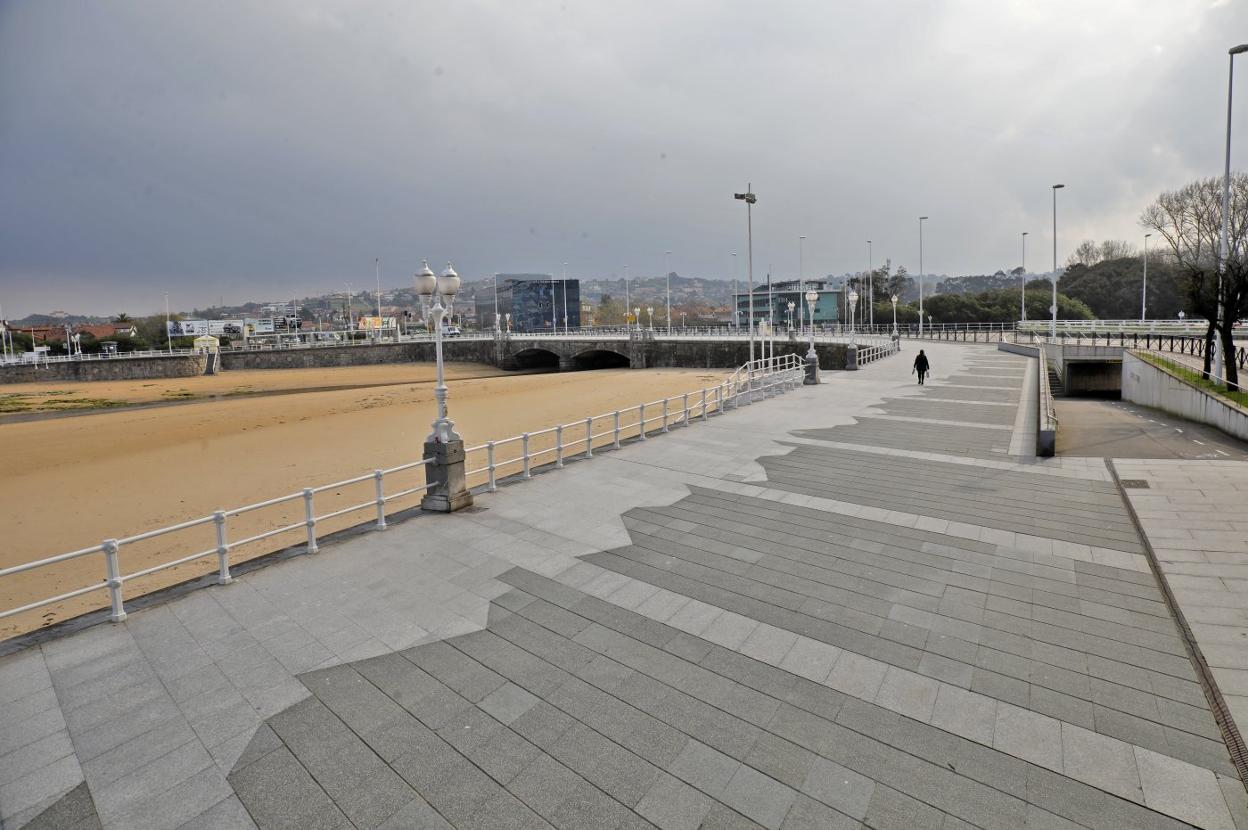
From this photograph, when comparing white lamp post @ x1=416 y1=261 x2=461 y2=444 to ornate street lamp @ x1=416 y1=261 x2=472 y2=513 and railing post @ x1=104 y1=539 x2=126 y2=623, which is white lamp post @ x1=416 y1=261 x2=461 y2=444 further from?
railing post @ x1=104 y1=539 x2=126 y2=623

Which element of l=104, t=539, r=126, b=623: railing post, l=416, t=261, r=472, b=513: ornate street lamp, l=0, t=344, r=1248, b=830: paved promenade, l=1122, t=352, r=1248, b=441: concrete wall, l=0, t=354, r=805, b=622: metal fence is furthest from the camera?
l=1122, t=352, r=1248, b=441: concrete wall

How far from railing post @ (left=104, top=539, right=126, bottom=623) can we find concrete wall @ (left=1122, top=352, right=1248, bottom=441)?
71.4ft

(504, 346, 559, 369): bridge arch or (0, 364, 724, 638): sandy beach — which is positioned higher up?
(504, 346, 559, 369): bridge arch

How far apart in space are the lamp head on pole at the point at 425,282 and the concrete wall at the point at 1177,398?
18670mm

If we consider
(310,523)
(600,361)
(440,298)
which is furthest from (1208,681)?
(600,361)

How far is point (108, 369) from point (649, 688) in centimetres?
8102

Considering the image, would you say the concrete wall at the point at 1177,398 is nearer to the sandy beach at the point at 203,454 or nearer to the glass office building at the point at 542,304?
the sandy beach at the point at 203,454

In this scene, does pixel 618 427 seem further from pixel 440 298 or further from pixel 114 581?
pixel 114 581

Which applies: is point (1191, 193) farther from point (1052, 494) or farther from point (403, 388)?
point (403, 388)

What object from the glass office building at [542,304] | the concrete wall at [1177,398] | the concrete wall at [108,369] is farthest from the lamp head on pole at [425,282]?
the glass office building at [542,304]

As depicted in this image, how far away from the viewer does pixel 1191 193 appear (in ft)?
181

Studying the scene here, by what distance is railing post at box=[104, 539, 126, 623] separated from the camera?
21.2 feet

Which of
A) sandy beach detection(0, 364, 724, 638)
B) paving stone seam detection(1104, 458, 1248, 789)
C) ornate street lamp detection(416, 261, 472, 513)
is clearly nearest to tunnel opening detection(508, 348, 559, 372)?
Result: sandy beach detection(0, 364, 724, 638)

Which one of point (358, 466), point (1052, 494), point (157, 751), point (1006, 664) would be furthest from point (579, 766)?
point (358, 466)
